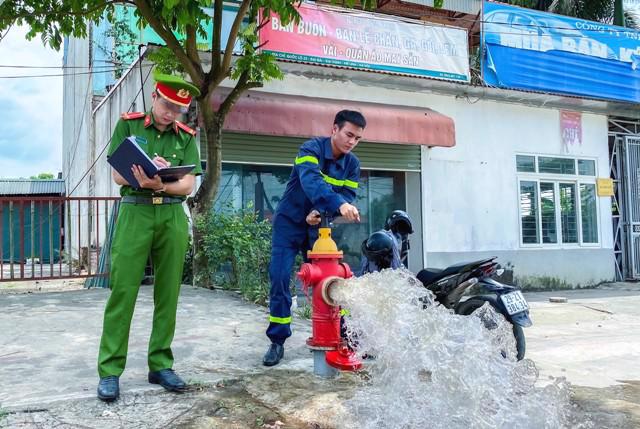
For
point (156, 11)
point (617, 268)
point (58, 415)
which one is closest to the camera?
point (58, 415)

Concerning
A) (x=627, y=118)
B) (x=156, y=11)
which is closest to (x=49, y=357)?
(x=156, y=11)

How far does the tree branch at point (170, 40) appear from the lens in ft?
19.6

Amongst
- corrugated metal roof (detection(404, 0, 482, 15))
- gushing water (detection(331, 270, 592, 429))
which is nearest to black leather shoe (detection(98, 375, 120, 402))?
gushing water (detection(331, 270, 592, 429))

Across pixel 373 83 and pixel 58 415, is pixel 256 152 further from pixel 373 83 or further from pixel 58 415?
pixel 58 415

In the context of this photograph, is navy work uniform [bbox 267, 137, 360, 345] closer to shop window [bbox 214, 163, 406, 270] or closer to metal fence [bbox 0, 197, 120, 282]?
metal fence [bbox 0, 197, 120, 282]

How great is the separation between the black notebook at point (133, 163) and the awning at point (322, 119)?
15.3 ft

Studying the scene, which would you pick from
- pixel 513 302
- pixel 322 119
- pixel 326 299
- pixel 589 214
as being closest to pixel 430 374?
pixel 326 299

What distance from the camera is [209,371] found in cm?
342

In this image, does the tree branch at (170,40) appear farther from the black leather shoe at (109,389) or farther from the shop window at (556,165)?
the shop window at (556,165)

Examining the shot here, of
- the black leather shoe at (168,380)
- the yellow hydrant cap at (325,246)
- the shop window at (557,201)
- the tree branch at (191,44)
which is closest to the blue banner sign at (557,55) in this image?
the shop window at (557,201)

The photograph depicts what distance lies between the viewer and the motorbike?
3760mm

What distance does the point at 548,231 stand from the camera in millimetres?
10766

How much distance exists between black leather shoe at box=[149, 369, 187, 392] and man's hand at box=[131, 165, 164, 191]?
40.1 inches

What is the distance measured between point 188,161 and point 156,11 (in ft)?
12.1
